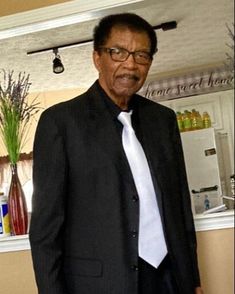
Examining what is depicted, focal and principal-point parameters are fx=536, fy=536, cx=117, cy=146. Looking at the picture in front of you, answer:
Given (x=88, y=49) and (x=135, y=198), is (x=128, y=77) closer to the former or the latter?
(x=135, y=198)

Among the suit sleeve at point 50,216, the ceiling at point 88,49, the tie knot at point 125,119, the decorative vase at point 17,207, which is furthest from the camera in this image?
the ceiling at point 88,49

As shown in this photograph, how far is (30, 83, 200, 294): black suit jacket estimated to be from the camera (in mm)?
1295

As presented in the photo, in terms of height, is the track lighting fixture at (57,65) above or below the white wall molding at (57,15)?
above

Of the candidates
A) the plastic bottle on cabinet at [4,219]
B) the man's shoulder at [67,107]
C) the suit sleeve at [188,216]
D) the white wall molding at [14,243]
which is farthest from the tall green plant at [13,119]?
the suit sleeve at [188,216]

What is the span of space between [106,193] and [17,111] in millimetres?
769

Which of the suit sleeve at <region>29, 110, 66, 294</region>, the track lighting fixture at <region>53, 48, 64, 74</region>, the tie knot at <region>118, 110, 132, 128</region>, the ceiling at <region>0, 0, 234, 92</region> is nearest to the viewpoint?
the suit sleeve at <region>29, 110, 66, 294</region>

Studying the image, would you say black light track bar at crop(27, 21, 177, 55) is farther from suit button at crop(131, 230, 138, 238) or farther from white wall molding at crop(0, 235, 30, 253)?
suit button at crop(131, 230, 138, 238)

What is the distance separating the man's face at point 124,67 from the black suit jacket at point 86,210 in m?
0.10

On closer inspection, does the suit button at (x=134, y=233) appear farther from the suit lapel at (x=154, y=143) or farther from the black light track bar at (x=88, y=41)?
the black light track bar at (x=88, y=41)

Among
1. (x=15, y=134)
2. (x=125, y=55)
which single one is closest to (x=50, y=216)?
(x=125, y=55)

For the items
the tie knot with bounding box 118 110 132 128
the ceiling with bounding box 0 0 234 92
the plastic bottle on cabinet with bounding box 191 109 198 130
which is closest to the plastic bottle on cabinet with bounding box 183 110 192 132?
the plastic bottle on cabinet with bounding box 191 109 198 130

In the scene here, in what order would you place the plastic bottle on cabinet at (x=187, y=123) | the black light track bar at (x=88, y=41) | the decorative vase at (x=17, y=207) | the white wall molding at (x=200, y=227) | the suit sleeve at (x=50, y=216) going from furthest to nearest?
the black light track bar at (x=88, y=41) < the plastic bottle on cabinet at (x=187, y=123) < the decorative vase at (x=17, y=207) < the white wall molding at (x=200, y=227) < the suit sleeve at (x=50, y=216)

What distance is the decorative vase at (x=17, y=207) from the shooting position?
1.85 m

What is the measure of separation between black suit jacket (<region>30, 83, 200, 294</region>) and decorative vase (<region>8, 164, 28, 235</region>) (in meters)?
0.53
